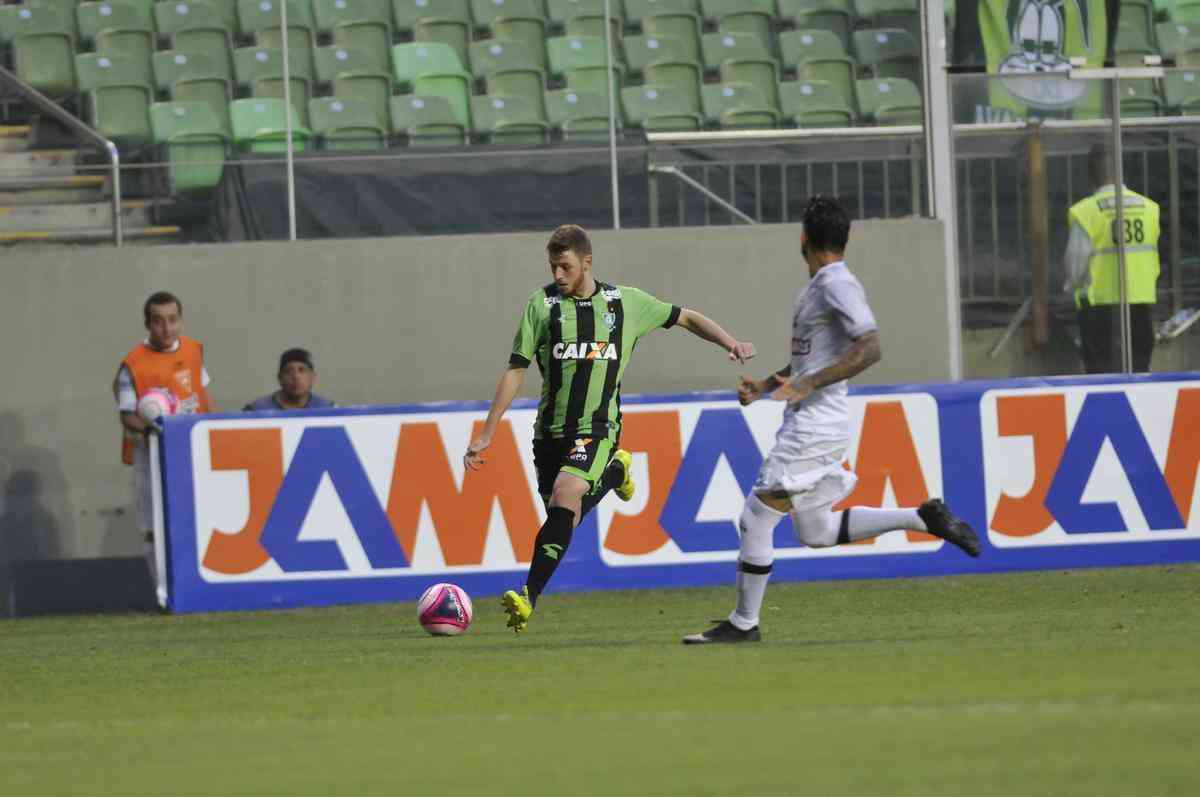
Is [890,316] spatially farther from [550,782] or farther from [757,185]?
[550,782]

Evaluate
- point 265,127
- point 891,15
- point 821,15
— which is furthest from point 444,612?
point 821,15

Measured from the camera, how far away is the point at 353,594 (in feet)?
45.4

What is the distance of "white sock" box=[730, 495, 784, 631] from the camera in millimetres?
9508

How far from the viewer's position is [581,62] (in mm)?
17188

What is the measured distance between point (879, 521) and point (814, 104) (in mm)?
8130

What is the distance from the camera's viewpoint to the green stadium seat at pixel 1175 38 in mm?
16156

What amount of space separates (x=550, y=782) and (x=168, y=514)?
8.64 meters

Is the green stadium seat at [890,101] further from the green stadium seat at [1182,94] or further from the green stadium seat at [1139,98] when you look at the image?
the green stadium seat at [1182,94]

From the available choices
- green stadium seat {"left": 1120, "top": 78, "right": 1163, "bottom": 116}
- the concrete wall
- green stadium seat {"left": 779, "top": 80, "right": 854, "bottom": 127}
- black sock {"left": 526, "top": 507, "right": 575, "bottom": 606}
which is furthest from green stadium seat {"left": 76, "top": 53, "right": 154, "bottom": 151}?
green stadium seat {"left": 1120, "top": 78, "right": 1163, "bottom": 116}

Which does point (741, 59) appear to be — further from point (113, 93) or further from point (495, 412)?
point (495, 412)

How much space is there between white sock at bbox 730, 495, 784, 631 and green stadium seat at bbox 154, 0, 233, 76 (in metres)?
8.85

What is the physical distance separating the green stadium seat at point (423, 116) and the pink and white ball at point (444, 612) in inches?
259

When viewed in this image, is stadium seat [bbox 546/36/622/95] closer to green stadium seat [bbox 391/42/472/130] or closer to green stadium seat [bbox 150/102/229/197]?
green stadium seat [bbox 391/42/472/130]

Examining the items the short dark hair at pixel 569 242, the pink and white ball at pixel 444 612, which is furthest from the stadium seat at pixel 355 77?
the pink and white ball at pixel 444 612
